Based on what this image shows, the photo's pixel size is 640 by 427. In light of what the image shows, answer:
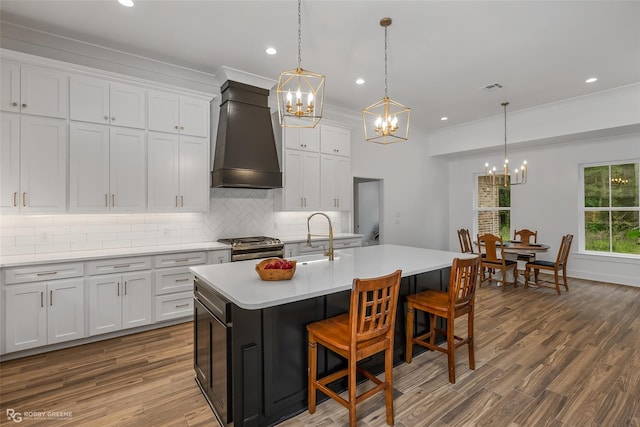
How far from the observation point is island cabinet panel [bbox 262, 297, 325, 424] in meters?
2.01

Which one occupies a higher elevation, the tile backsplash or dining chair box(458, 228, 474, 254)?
the tile backsplash

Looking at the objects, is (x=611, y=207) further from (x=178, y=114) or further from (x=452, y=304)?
(x=178, y=114)

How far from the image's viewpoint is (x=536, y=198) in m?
6.57

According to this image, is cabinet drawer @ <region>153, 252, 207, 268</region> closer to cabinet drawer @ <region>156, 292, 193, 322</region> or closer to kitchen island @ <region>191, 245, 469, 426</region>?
cabinet drawer @ <region>156, 292, 193, 322</region>

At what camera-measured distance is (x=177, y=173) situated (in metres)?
3.96

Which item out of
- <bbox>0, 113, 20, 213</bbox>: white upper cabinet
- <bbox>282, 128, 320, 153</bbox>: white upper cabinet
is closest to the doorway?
<bbox>282, 128, 320, 153</bbox>: white upper cabinet

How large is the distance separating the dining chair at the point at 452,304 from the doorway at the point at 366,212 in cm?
443

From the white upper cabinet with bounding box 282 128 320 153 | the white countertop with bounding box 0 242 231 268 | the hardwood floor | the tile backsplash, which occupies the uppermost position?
the white upper cabinet with bounding box 282 128 320 153

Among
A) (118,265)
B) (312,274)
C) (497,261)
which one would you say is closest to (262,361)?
(312,274)

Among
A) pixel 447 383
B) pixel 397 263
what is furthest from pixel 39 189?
pixel 447 383

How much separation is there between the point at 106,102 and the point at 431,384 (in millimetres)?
4333

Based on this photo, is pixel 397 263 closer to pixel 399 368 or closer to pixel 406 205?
pixel 399 368

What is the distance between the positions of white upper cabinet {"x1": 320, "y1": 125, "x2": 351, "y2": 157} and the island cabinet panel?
11.8 ft

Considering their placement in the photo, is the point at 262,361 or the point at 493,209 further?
the point at 493,209
